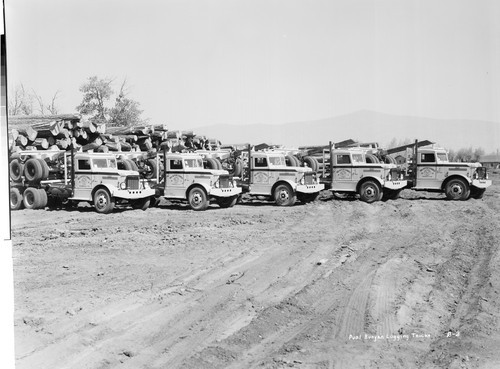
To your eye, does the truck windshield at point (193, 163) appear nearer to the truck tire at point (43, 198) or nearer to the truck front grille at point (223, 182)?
the truck front grille at point (223, 182)

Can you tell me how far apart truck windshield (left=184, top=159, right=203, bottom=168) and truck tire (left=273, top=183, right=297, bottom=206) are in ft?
7.10

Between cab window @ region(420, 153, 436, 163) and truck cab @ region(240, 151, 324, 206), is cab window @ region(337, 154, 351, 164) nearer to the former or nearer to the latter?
truck cab @ region(240, 151, 324, 206)

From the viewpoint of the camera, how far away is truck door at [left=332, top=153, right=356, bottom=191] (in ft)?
54.9

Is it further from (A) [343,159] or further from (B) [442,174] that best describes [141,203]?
(B) [442,174]

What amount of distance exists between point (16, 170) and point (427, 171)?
36.0ft

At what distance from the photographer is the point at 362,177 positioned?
16.5 m

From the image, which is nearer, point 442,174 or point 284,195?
point 284,195

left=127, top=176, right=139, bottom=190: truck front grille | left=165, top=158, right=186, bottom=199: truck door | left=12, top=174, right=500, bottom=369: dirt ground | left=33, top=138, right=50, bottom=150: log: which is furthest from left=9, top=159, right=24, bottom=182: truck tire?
left=165, top=158, right=186, bottom=199: truck door

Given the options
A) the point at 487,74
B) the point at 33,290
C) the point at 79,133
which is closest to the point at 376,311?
the point at 487,74

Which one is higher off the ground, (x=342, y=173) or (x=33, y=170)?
(x=33, y=170)

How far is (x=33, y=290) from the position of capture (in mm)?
6934

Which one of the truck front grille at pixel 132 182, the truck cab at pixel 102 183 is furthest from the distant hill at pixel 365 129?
the truck front grille at pixel 132 182

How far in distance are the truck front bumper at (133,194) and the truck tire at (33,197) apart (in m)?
1.49

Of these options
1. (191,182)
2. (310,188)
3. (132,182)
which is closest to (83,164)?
(132,182)
